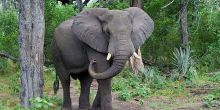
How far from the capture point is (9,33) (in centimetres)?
1888

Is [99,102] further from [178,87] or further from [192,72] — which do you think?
[192,72]

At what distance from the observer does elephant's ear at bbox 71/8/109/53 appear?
9.04 metres

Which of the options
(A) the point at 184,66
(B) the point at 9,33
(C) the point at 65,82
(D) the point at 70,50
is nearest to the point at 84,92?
(C) the point at 65,82

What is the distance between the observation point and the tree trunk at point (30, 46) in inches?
377

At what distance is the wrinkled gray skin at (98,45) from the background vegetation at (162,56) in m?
1.15

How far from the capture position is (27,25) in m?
9.56

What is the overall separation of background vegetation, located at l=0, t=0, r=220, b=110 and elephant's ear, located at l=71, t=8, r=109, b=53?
2.07 meters

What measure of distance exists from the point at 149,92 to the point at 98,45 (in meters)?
3.62

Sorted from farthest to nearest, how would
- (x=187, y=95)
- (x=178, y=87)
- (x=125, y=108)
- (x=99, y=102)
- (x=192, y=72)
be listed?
(x=192, y=72)
(x=178, y=87)
(x=187, y=95)
(x=125, y=108)
(x=99, y=102)

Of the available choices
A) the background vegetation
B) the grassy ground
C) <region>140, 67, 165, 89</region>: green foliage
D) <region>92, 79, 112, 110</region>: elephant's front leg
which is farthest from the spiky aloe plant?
<region>92, 79, 112, 110</region>: elephant's front leg

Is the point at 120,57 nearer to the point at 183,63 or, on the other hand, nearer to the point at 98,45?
the point at 98,45

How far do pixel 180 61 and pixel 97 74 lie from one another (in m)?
7.10

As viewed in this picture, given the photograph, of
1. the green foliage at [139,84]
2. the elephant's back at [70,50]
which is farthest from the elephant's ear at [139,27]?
the green foliage at [139,84]

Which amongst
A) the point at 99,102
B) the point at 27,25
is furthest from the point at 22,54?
the point at 99,102
